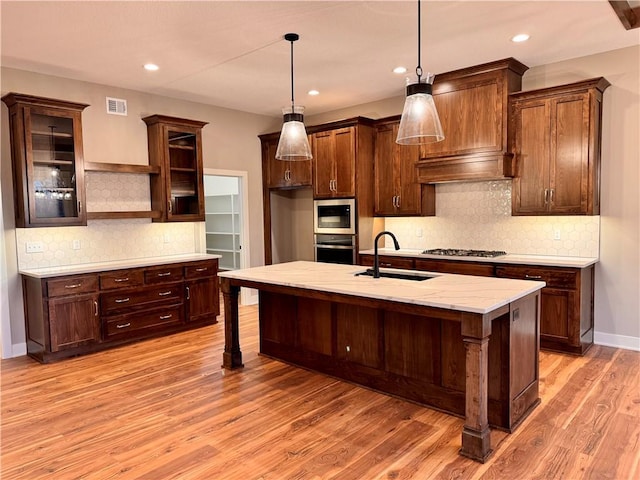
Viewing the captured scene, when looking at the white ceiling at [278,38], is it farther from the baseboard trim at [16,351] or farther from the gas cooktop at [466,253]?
the baseboard trim at [16,351]

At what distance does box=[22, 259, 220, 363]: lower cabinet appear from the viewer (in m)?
4.29

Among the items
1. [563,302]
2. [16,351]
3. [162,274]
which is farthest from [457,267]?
[16,351]

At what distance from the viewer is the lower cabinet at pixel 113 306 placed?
4.29 meters

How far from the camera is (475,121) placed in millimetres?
4766

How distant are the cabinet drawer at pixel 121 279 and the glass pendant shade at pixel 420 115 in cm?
339

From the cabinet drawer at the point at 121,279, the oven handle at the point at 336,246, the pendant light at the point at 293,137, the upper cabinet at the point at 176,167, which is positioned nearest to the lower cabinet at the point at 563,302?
the oven handle at the point at 336,246

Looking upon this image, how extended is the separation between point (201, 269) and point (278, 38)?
287 centimetres

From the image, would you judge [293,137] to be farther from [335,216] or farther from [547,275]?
[547,275]

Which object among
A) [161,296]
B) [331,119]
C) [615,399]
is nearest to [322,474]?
[615,399]

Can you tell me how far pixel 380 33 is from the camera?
3770 millimetres

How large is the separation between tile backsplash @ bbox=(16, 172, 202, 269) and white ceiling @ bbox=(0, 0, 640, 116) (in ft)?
3.82

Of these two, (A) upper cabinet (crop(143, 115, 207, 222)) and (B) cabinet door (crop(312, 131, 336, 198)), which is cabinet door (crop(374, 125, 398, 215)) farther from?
(A) upper cabinet (crop(143, 115, 207, 222))

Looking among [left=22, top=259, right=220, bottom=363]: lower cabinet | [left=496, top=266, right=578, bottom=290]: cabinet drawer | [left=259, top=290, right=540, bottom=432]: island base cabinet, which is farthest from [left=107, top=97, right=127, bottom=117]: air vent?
[left=496, top=266, right=578, bottom=290]: cabinet drawer

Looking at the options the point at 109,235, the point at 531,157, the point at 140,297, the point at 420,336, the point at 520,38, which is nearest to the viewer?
the point at 420,336
